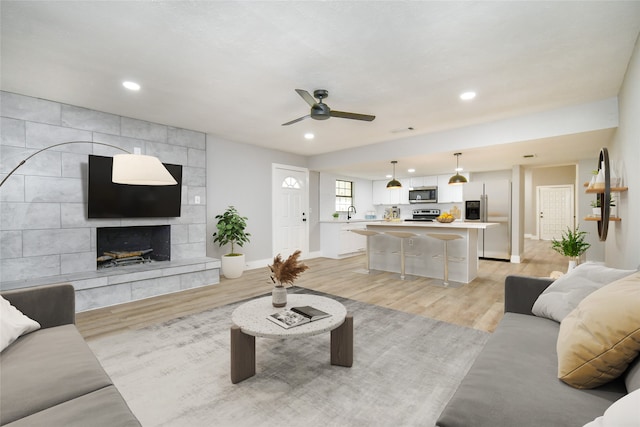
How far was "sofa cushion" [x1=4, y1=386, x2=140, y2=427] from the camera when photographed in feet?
3.40

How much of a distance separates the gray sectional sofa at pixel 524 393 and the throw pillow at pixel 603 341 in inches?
1.9

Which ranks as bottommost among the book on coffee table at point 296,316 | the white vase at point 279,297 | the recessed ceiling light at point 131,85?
the book on coffee table at point 296,316

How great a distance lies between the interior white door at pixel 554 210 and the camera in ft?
32.9

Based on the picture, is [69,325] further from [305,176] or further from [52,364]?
[305,176]

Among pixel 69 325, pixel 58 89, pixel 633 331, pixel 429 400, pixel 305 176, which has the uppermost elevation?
pixel 58 89

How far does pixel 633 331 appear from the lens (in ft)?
3.38

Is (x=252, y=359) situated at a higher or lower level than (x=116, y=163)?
lower

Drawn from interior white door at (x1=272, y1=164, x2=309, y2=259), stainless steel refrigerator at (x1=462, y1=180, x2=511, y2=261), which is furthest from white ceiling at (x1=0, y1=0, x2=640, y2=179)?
stainless steel refrigerator at (x1=462, y1=180, x2=511, y2=261)

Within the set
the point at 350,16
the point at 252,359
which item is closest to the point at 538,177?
the point at 350,16

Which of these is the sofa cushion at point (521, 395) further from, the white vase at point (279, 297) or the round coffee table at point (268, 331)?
the white vase at point (279, 297)

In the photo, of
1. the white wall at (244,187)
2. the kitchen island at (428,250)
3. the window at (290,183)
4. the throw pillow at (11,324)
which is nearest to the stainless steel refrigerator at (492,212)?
the kitchen island at (428,250)

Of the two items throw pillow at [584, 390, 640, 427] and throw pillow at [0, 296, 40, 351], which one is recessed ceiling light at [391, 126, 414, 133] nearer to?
throw pillow at [584, 390, 640, 427]

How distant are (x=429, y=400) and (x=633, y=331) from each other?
1201 millimetres

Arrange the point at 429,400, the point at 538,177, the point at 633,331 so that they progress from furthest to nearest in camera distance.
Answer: the point at 538,177 < the point at 429,400 < the point at 633,331
